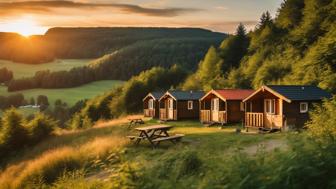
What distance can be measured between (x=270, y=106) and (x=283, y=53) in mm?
32348

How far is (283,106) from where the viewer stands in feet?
97.5

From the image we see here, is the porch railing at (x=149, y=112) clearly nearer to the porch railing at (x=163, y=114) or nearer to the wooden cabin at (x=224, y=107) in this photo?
the porch railing at (x=163, y=114)

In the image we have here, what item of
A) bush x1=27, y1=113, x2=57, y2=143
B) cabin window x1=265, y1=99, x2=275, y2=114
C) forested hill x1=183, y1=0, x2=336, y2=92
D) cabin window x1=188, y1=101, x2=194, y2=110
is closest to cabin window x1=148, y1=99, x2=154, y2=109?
cabin window x1=188, y1=101, x2=194, y2=110

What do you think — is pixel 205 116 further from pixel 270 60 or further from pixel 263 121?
pixel 270 60

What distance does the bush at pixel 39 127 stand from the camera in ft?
122

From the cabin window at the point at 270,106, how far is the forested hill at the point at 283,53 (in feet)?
31.8

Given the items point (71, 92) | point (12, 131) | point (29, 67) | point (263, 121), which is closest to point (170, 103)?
point (263, 121)

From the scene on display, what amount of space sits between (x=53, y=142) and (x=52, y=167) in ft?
50.6

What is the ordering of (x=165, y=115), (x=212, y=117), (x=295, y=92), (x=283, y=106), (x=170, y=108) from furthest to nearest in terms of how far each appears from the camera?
(x=165, y=115)
(x=170, y=108)
(x=212, y=117)
(x=295, y=92)
(x=283, y=106)

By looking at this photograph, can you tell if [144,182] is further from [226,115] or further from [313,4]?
[313,4]

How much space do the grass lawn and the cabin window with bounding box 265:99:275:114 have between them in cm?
9429

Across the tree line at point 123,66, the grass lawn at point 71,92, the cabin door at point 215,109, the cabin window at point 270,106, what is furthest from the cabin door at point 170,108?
the tree line at point 123,66

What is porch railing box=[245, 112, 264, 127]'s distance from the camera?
31609 millimetres

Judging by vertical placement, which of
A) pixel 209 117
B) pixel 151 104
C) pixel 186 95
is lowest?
pixel 209 117
